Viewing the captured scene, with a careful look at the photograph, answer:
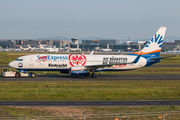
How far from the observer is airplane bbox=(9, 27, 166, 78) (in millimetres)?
47906

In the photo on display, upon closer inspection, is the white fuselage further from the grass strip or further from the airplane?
the grass strip

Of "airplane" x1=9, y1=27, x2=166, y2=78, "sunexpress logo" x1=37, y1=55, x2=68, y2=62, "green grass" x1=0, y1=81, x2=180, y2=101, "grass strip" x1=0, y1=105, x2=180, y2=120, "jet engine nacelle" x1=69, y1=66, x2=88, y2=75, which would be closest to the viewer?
"grass strip" x1=0, y1=105, x2=180, y2=120

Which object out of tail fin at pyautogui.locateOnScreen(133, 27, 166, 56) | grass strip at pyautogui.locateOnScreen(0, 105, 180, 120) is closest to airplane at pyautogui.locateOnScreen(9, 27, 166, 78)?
tail fin at pyautogui.locateOnScreen(133, 27, 166, 56)

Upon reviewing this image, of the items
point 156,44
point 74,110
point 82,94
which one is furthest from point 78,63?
point 74,110

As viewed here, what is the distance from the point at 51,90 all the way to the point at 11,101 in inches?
289

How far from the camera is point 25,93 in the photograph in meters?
30.5

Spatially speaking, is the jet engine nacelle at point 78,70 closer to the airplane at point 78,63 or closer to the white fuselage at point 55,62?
the airplane at point 78,63

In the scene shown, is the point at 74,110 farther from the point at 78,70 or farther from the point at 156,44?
the point at 156,44

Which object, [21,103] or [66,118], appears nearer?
[66,118]

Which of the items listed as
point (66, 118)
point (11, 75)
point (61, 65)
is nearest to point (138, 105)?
point (66, 118)

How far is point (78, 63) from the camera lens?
49.0 m

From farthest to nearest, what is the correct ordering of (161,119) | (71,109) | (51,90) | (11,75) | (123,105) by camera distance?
(11,75), (51,90), (123,105), (71,109), (161,119)

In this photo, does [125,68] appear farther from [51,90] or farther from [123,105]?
[123,105]

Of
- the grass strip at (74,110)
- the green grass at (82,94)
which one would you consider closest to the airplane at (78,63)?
the green grass at (82,94)
